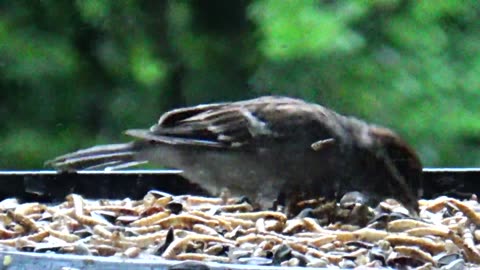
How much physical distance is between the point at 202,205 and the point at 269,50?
6.43 feet

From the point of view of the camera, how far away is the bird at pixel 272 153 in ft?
12.3

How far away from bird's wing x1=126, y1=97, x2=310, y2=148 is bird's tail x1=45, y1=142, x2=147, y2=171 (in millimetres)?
72

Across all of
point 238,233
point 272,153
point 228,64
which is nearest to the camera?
point 238,233

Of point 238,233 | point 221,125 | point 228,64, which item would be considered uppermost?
point 228,64

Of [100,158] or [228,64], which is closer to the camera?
[100,158]

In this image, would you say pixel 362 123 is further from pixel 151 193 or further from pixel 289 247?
pixel 289 247

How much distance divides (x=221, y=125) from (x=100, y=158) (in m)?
0.41

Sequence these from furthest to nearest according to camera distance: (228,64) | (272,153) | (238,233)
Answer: (228,64)
(272,153)
(238,233)

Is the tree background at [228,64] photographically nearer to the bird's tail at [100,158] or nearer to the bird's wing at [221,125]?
the bird's wing at [221,125]

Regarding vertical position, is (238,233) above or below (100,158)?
below

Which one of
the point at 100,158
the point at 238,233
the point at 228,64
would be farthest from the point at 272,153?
the point at 228,64

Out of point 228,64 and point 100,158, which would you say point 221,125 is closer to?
point 100,158

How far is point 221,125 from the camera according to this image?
12.9ft

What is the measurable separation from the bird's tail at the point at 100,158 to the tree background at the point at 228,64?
1.41m
